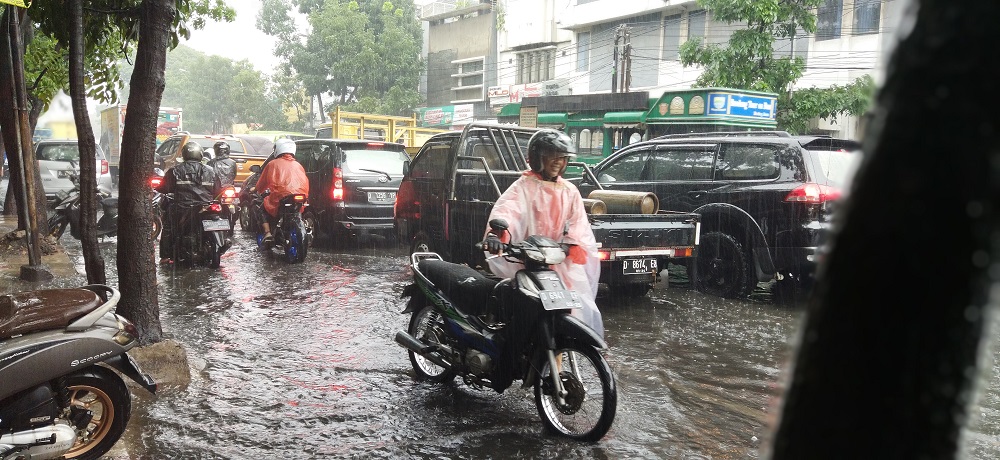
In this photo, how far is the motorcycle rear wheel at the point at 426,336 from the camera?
5331 millimetres

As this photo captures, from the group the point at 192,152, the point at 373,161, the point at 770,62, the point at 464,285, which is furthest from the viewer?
the point at 770,62

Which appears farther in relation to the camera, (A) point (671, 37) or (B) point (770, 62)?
(A) point (671, 37)

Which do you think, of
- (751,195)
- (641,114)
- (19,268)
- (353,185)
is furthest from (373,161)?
(641,114)

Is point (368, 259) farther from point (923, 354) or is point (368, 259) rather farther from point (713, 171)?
point (923, 354)

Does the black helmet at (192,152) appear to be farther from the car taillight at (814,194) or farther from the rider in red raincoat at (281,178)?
the car taillight at (814,194)

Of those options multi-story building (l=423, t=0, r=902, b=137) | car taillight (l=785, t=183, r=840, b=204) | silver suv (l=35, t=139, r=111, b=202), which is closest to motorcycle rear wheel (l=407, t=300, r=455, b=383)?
car taillight (l=785, t=183, r=840, b=204)

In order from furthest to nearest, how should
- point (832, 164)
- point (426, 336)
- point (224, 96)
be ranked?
Answer: point (224, 96)
point (832, 164)
point (426, 336)

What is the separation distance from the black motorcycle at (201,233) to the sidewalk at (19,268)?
3.91 feet

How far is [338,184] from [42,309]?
→ 8.30 metres

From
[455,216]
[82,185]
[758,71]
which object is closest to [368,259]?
[455,216]

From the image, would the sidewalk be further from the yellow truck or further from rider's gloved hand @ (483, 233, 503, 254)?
the yellow truck

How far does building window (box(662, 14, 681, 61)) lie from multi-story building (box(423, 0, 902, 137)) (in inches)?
1.3

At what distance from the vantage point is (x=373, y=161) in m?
12.4

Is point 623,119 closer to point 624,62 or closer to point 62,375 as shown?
point 624,62
